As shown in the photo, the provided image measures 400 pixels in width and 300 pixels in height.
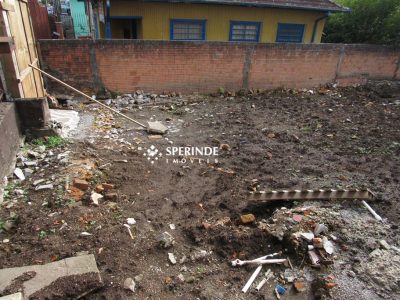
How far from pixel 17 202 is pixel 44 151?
1449 mm

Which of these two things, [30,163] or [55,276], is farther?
[30,163]

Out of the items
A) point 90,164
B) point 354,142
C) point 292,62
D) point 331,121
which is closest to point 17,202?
→ point 90,164

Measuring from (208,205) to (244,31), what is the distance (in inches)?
412

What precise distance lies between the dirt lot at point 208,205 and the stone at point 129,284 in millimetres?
43

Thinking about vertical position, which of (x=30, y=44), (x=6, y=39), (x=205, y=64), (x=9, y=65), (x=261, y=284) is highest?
(x=6, y=39)

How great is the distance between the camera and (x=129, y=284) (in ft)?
9.52

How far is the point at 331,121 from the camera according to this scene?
7848 millimetres

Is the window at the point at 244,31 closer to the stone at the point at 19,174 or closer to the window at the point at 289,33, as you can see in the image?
the window at the point at 289,33

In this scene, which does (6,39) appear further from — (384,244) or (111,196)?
(384,244)

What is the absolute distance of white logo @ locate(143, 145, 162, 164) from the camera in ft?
18.5

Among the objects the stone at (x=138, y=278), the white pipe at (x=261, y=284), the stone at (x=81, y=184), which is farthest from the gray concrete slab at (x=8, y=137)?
the white pipe at (x=261, y=284)

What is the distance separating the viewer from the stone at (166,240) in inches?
134

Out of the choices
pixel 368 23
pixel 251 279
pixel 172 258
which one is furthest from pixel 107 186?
pixel 368 23

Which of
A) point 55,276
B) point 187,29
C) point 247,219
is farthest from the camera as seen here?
point 187,29
